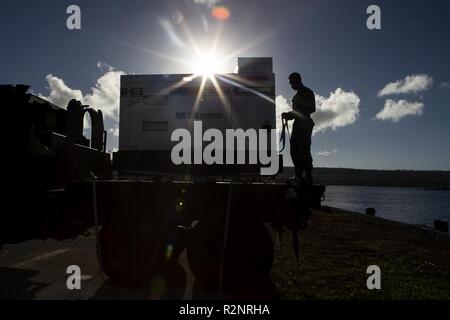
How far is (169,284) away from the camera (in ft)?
19.3

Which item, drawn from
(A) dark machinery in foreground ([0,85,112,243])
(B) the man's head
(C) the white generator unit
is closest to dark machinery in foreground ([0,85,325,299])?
(A) dark machinery in foreground ([0,85,112,243])

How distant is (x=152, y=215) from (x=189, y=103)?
163 inches

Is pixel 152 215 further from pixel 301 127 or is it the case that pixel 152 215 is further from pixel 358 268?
pixel 358 268

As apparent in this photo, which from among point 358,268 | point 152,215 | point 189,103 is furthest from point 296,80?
point 358,268

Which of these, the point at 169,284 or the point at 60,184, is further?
the point at 169,284

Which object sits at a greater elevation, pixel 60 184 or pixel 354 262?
pixel 60 184

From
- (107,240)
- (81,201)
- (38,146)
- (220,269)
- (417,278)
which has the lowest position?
(417,278)

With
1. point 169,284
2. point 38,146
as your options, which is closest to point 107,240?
point 169,284

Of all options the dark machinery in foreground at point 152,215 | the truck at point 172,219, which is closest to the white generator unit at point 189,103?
the truck at point 172,219

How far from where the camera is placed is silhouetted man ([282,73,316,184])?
495 cm

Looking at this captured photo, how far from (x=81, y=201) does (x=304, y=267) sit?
211 inches

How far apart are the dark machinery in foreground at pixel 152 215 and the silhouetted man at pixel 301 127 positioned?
0.32 metres

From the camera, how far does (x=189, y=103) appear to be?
8.47m
